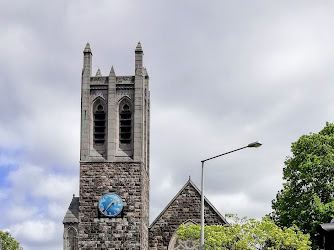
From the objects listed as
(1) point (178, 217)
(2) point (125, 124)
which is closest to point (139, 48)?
(2) point (125, 124)

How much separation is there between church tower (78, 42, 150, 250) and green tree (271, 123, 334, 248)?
8842 mm

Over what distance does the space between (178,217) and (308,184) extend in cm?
843

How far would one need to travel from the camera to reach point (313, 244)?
135 feet

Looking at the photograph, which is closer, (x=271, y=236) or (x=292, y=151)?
(x=271, y=236)

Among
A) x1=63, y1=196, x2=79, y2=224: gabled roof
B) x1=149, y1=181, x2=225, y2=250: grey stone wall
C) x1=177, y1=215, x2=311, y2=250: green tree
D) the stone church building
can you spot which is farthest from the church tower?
x1=177, y1=215, x2=311, y2=250: green tree

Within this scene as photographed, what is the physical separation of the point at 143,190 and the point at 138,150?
2466mm

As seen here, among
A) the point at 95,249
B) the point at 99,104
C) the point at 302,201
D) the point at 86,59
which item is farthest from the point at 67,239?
the point at 302,201

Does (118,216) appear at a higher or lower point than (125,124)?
lower

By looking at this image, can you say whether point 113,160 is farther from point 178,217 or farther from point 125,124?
point 178,217

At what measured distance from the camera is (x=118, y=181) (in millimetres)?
41844

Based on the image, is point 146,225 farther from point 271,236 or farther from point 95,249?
point 271,236

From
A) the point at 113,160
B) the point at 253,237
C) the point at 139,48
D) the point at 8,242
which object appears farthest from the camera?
the point at 8,242

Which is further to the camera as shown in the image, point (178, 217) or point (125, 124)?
point (178, 217)

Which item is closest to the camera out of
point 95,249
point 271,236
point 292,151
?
point 271,236
